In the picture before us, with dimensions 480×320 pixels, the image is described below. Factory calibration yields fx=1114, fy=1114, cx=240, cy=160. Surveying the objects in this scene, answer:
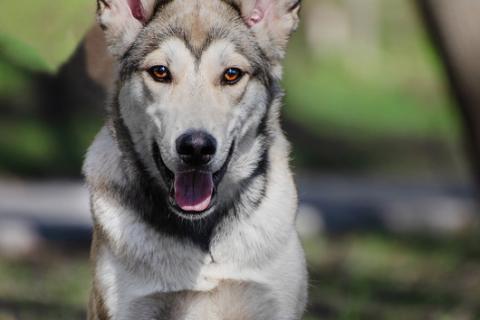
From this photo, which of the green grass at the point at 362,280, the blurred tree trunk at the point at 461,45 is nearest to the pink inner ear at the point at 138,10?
the green grass at the point at 362,280

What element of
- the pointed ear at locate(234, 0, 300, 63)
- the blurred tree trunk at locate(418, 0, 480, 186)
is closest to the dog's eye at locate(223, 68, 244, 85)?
the pointed ear at locate(234, 0, 300, 63)

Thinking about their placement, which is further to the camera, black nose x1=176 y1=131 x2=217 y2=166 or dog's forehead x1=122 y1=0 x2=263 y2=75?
dog's forehead x1=122 y1=0 x2=263 y2=75

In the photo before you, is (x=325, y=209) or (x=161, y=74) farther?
(x=325, y=209)

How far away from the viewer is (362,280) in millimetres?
9609

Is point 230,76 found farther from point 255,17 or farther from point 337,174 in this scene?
point 337,174

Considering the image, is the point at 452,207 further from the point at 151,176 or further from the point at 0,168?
the point at 151,176

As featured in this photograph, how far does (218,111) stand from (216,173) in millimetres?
261

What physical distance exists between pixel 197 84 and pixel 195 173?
37 centimetres

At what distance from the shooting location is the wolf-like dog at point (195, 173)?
14.9ft

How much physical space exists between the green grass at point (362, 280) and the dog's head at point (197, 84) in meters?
2.25

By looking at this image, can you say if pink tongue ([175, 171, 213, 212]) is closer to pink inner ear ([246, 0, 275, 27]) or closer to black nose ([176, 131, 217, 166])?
black nose ([176, 131, 217, 166])

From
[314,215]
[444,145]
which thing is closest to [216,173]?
[314,215]

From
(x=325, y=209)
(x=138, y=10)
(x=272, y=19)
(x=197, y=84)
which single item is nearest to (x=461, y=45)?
(x=272, y=19)

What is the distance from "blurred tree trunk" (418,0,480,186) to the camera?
7336mm
